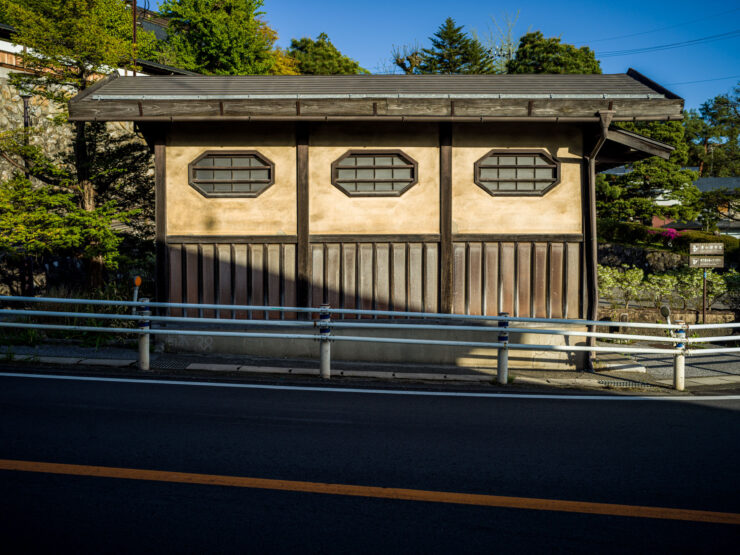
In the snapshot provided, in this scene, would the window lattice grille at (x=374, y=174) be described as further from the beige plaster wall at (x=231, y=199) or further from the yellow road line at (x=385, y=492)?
the yellow road line at (x=385, y=492)

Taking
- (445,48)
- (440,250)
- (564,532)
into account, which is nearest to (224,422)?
(564,532)

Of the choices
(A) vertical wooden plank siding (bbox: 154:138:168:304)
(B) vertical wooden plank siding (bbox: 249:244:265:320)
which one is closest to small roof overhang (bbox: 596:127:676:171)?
(B) vertical wooden plank siding (bbox: 249:244:265:320)

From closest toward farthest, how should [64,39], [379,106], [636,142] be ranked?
1. [379,106]
2. [636,142]
3. [64,39]

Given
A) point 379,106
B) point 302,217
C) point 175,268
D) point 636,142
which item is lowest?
point 175,268

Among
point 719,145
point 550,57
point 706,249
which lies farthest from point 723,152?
point 706,249

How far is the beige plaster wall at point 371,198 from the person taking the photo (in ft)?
31.1

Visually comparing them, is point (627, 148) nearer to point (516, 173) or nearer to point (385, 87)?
point (516, 173)

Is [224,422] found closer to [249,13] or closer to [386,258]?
[386,258]

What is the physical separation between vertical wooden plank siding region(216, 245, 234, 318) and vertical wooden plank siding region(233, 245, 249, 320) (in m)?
0.11

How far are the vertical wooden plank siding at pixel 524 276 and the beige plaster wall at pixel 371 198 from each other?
1643 millimetres

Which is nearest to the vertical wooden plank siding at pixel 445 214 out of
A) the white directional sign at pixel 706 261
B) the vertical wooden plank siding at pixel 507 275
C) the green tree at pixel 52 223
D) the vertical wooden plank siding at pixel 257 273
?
the vertical wooden plank siding at pixel 507 275

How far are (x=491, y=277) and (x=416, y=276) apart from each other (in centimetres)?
140

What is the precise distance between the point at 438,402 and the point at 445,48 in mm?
40510

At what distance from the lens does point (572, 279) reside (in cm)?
952
